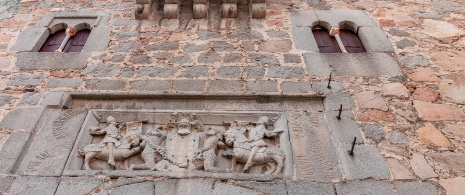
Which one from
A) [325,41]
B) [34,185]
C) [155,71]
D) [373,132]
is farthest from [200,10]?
[34,185]

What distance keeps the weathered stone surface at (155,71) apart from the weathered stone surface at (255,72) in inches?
29.3

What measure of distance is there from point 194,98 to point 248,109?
0.51m

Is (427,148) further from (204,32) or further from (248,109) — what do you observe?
(204,32)

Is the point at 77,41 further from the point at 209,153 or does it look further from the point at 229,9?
the point at 209,153

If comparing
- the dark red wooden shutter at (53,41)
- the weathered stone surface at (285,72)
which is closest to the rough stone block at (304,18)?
the weathered stone surface at (285,72)

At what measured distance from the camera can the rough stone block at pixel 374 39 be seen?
14.6ft

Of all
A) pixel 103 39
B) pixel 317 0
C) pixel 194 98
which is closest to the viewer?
pixel 194 98

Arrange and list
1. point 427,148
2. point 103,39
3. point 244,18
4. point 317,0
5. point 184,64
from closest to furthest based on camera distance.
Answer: point 427,148 → point 184,64 → point 103,39 → point 244,18 → point 317,0

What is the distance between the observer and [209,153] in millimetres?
3271

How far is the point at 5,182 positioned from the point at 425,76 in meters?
3.79

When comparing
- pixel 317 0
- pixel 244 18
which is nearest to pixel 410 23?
pixel 317 0

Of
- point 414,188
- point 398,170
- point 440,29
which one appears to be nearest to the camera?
point 414,188

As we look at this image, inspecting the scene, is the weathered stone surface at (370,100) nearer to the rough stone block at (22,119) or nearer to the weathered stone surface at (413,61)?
the weathered stone surface at (413,61)

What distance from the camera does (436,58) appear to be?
428 centimetres
